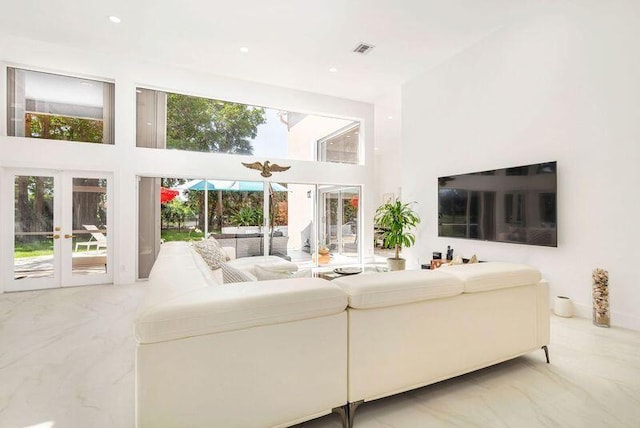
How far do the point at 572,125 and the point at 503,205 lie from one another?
1.21 m

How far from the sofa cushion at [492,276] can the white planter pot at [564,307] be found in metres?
1.85

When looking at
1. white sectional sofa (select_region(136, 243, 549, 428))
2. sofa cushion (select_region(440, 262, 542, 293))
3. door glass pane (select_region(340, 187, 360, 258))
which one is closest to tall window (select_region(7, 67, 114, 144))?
white sectional sofa (select_region(136, 243, 549, 428))

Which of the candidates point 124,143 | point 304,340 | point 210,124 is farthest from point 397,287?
point 210,124

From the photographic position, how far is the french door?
4.86 metres

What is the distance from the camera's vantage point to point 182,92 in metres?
5.84

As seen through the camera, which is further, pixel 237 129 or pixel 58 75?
pixel 237 129

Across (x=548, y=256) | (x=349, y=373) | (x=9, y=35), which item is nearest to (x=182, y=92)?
(x=9, y=35)

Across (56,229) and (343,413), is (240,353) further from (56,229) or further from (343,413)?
(56,229)

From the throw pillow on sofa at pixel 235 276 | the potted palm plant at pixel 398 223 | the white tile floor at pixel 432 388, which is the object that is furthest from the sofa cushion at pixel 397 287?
the potted palm plant at pixel 398 223

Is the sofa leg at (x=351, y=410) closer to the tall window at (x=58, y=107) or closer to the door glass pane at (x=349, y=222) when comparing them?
the tall window at (x=58, y=107)

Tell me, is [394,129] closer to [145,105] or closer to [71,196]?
[145,105]

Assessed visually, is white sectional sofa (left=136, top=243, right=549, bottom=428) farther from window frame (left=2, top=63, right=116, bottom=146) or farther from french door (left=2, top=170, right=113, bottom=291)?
window frame (left=2, top=63, right=116, bottom=146)

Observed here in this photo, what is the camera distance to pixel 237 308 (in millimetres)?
1412

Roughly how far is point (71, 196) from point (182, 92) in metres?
2.56
